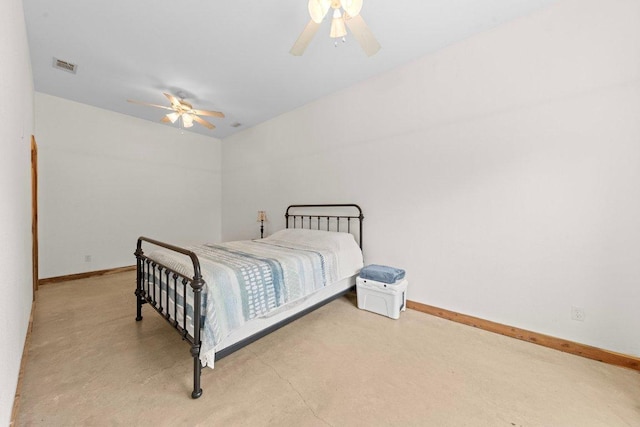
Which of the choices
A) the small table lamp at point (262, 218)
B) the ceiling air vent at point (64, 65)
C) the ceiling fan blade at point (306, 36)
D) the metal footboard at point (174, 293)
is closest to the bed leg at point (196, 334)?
the metal footboard at point (174, 293)

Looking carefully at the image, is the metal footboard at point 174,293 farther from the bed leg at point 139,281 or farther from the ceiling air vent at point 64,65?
the ceiling air vent at point 64,65

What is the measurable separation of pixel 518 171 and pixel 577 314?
1.34 m

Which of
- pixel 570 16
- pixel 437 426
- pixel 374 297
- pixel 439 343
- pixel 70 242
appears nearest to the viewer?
pixel 437 426

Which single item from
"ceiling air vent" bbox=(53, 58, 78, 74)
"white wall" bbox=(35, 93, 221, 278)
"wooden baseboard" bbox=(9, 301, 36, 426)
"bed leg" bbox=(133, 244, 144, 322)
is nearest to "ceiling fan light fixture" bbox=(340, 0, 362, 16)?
"bed leg" bbox=(133, 244, 144, 322)

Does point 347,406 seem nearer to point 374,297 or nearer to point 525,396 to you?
point 525,396

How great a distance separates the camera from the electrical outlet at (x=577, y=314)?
2.11m

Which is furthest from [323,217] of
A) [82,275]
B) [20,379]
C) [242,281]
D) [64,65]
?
[82,275]

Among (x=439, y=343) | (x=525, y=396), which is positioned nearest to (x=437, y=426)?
(x=525, y=396)

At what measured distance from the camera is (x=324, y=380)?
5.90 ft

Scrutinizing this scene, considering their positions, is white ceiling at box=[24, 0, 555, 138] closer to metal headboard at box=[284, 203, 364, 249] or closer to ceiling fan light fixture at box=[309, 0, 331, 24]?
ceiling fan light fixture at box=[309, 0, 331, 24]

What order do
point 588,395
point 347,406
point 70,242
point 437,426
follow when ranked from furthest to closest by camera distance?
point 70,242 → point 588,395 → point 347,406 → point 437,426

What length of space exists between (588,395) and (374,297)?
174 centimetres

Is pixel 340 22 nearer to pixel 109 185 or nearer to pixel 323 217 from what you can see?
pixel 323 217

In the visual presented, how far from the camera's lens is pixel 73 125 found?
13.4 feet
